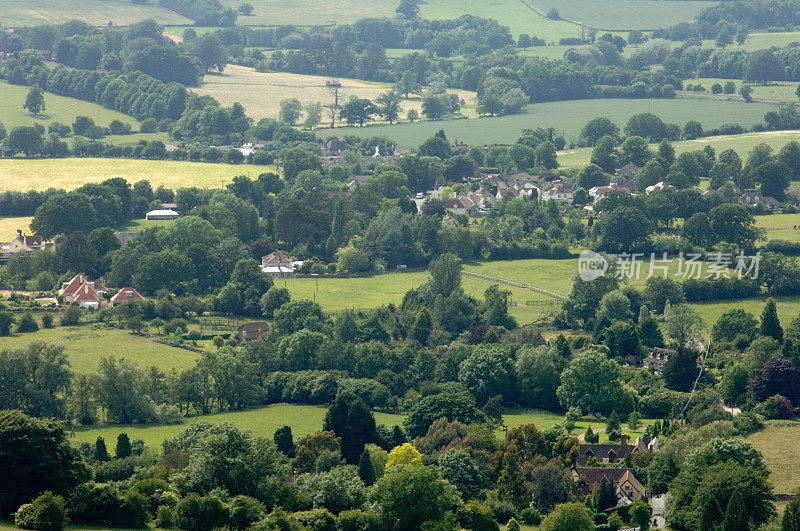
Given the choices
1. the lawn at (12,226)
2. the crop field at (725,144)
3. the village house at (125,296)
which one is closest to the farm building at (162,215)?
the lawn at (12,226)

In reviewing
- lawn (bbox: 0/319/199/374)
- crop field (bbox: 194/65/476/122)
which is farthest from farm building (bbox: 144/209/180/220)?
crop field (bbox: 194/65/476/122)

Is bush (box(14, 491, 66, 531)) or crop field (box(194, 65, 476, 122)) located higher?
crop field (box(194, 65, 476, 122))

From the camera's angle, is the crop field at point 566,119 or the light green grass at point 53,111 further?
the light green grass at point 53,111

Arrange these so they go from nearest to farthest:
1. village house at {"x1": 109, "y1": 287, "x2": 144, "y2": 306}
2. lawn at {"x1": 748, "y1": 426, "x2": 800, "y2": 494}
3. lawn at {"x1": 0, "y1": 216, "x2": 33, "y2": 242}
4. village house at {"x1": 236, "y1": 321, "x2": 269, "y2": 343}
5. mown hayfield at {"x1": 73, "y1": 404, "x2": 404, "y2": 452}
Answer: lawn at {"x1": 748, "y1": 426, "x2": 800, "y2": 494}
mown hayfield at {"x1": 73, "y1": 404, "x2": 404, "y2": 452}
village house at {"x1": 236, "y1": 321, "x2": 269, "y2": 343}
village house at {"x1": 109, "y1": 287, "x2": 144, "y2": 306}
lawn at {"x1": 0, "y1": 216, "x2": 33, "y2": 242}

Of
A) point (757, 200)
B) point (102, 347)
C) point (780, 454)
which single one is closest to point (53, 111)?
point (757, 200)

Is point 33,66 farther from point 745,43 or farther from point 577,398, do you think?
point 577,398

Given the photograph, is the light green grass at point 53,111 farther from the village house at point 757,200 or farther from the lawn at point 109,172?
the village house at point 757,200

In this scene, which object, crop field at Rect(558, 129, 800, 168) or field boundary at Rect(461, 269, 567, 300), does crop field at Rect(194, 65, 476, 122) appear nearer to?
crop field at Rect(558, 129, 800, 168)
